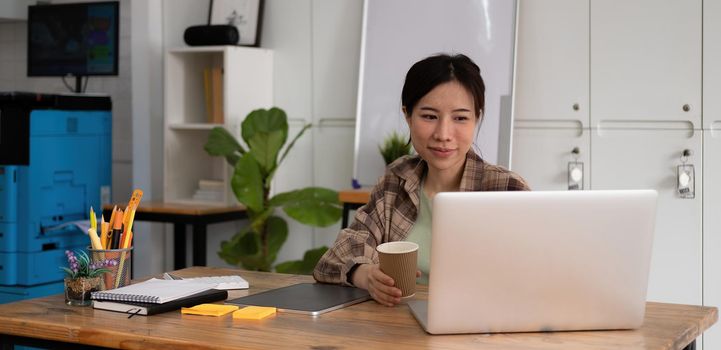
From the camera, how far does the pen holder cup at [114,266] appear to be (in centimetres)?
221

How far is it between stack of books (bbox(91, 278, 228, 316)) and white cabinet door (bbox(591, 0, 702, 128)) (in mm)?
2314

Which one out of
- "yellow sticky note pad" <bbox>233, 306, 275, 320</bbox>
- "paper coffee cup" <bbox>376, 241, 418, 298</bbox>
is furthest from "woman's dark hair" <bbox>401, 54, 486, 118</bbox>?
"yellow sticky note pad" <bbox>233, 306, 275, 320</bbox>

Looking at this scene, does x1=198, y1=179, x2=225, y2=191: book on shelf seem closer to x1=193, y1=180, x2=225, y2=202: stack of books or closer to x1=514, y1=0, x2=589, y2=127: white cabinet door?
x1=193, y1=180, x2=225, y2=202: stack of books

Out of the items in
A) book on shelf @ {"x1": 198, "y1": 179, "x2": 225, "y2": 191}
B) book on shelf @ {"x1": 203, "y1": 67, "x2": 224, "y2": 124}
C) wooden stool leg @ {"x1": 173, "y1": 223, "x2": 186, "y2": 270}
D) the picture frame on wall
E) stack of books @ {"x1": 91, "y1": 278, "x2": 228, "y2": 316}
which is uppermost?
the picture frame on wall

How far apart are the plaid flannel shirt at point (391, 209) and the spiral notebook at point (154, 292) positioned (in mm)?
327

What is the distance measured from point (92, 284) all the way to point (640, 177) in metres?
2.52

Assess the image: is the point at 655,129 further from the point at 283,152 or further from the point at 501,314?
the point at 501,314

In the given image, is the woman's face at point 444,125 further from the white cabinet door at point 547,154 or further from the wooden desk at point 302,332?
the white cabinet door at point 547,154

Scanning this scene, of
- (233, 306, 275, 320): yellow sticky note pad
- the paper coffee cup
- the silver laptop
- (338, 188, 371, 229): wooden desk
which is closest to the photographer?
the silver laptop

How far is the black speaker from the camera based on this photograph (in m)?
4.71

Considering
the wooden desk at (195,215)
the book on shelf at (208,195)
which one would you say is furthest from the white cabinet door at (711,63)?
the book on shelf at (208,195)

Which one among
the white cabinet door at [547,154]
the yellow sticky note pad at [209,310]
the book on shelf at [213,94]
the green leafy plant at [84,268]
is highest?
the book on shelf at [213,94]

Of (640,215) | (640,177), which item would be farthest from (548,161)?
(640,215)

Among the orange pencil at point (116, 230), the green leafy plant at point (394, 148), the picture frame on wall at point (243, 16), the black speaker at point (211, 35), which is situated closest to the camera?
the orange pencil at point (116, 230)
